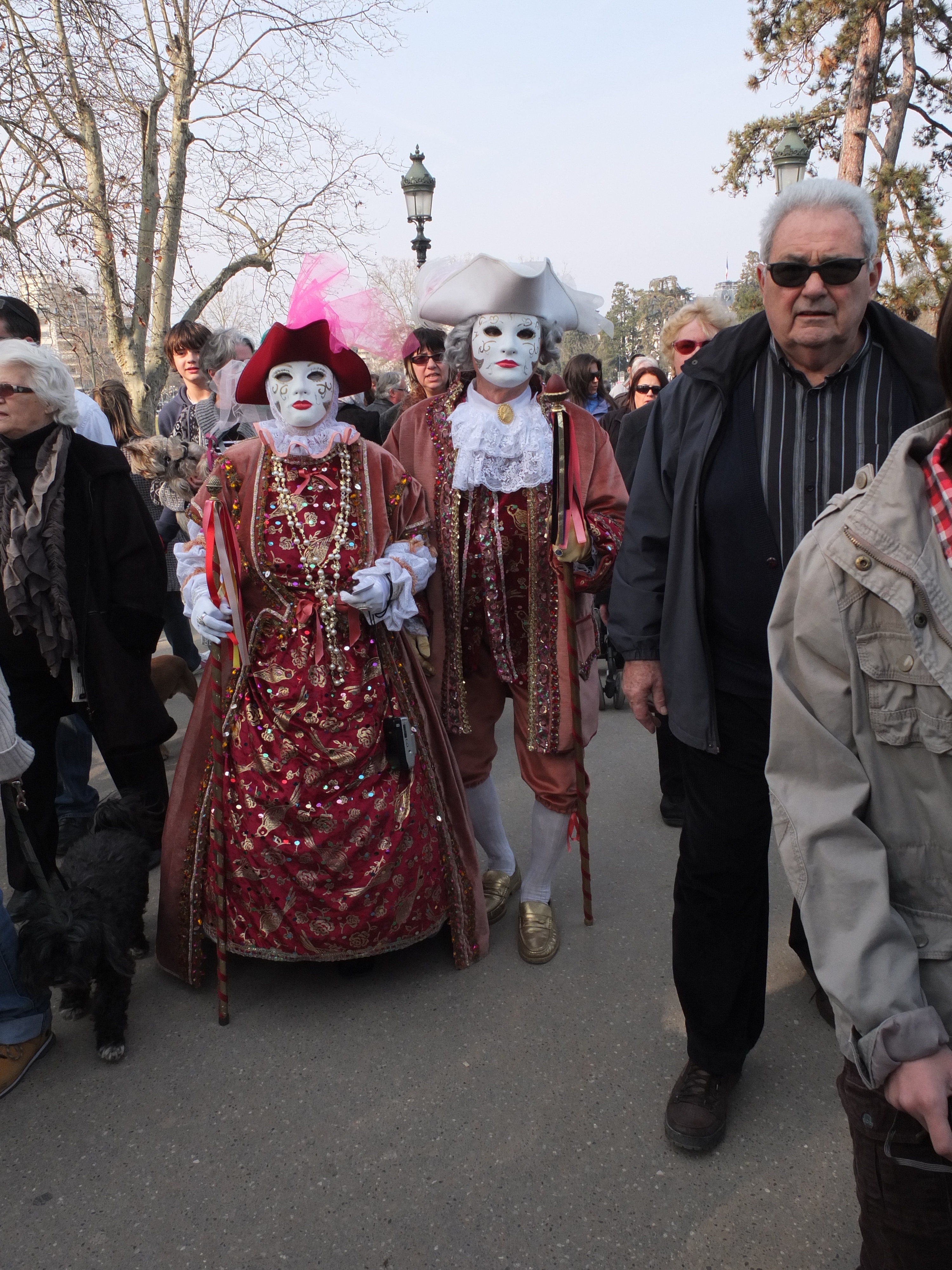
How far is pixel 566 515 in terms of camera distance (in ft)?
9.44

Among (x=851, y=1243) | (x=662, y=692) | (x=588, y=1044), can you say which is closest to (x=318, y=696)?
(x=662, y=692)

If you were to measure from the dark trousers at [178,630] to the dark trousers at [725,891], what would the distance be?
13.0 feet

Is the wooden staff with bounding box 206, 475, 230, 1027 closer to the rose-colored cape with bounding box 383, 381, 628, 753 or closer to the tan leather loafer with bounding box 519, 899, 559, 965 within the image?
the rose-colored cape with bounding box 383, 381, 628, 753

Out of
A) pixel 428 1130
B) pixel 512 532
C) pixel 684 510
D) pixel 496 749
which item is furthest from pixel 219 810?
pixel 684 510

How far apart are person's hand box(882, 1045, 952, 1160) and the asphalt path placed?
931 millimetres

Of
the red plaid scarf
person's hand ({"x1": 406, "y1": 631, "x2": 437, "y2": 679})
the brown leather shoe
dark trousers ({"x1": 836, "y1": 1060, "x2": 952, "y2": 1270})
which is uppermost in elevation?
the red plaid scarf

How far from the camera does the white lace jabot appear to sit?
292 cm

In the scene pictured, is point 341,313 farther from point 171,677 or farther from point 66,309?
point 66,309

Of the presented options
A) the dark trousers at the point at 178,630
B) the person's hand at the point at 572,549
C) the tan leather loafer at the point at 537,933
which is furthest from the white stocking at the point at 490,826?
the dark trousers at the point at 178,630

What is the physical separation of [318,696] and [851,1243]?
70.3 inches

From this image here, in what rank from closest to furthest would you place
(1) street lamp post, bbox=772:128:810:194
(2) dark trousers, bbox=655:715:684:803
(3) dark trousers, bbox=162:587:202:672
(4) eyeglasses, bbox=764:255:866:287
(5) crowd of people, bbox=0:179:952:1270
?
1. (5) crowd of people, bbox=0:179:952:1270
2. (4) eyeglasses, bbox=764:255:866:287
3. (2) dark trousers, bbox=655:715:684:803
4. (3) dark trousers, bbox=162:587:202:672
5. (1) street lamp post, bbox=772:128:810:194

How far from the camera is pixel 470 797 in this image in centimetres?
327

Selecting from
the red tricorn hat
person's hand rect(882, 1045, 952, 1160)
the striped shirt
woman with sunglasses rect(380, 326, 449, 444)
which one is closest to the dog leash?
the red tricorn hat

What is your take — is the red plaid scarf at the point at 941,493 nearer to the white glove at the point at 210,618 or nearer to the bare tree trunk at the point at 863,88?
the white glove at the point at 210,618
